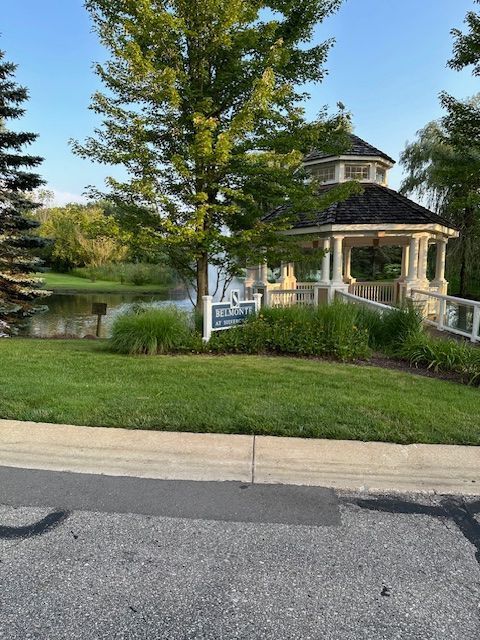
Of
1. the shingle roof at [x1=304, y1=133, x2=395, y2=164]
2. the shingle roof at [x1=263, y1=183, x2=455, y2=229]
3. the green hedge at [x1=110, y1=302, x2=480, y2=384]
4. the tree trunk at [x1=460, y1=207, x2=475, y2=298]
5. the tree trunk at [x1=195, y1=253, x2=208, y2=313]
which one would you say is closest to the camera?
the green hedge at [x1=110, y1=302, x2=480, y2=384]

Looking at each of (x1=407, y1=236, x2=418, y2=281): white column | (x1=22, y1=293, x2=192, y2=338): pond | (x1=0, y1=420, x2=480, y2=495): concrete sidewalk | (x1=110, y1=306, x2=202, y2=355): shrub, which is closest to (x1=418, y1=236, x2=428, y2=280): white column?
(x1=407, y1=236, x2=418, y2=281): white column

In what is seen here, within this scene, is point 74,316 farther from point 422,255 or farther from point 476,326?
point 476,326

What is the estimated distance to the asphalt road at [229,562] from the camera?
199 cm

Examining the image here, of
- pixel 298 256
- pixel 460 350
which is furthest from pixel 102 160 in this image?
pixel 460 350

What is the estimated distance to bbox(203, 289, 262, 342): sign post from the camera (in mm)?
8109

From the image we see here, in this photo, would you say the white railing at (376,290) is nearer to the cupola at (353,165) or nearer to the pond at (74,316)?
the cupola at (353,165)

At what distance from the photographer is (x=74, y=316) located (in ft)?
67.7

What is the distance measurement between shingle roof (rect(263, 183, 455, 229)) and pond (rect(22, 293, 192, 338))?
4.88 m

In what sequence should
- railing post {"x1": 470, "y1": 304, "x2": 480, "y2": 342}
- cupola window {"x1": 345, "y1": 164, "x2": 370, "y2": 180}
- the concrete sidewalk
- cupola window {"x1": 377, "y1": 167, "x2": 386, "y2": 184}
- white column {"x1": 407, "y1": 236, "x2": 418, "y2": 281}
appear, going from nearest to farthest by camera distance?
the concrete sidewalk < railing post {"x1": 470, "y1": 304, "x2": 480, "y2": 342} < white column {"x1": 407, "y1": 236, "x2": 418, "y2": 281} < cupola window {"x1": 345, "y1": 164, "x2": 370, "y2": 180} < cupola window {"x1": 377, "y1": 167, "x2": 386, "y2": 184}

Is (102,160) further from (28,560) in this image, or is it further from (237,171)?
(28,560)

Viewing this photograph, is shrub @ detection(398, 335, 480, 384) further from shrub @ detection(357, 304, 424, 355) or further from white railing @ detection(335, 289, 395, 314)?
white railing @ detection(335, 289, 395, 314)

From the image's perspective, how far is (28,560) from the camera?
2418 millimetres

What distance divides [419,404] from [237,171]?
6552 millimetres

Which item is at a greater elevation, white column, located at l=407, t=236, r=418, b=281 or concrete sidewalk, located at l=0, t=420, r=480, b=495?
white column, located at l=407, t=236, r=418, b=281
